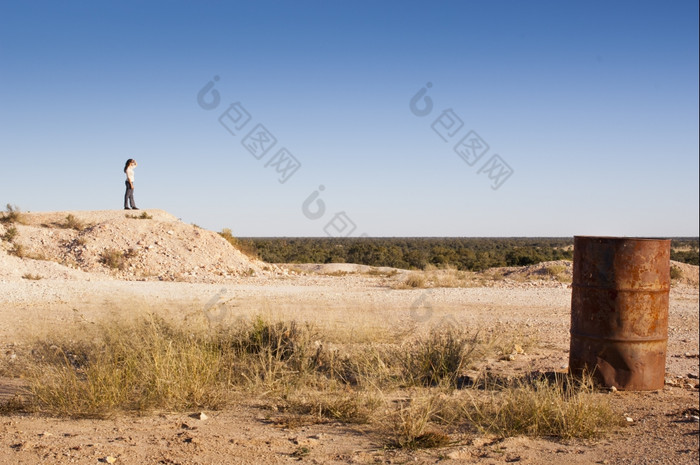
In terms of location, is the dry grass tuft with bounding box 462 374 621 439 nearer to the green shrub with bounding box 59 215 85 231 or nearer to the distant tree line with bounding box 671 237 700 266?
the green shrub with bounding box 59 215 85 231

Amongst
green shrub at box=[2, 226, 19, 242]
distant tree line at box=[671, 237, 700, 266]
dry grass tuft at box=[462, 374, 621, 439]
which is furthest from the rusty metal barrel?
distant tree line at box=[671, 237, 700, 266]

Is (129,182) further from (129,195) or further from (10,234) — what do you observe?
(10,234)

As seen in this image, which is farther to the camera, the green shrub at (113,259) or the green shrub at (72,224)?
the green shrub at (72,224)

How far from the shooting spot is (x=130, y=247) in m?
22.0

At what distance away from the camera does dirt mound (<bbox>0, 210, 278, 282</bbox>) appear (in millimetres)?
20484

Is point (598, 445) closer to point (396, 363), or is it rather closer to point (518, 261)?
point (396, 363)

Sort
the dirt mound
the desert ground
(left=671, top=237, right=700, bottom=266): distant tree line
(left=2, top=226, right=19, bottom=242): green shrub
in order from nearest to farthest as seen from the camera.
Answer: the desert ground, the dirt mound, (left=2, top=226, right=19, bottom=242): green shrub, (left=671, top=237, right=700, bottom=266): distant tree line

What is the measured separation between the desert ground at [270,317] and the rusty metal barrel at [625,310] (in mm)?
295

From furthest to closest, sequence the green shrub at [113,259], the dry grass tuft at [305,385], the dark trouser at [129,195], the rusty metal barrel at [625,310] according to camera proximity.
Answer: the dark trouser at [129,195], the green shrub at [113,259], the rusty metal barrel at [625,310], the dry grass tuft at [305,385]

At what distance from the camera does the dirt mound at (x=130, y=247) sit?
20484 millimetres

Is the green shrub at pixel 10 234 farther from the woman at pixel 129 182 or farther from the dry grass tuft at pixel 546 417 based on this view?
the dry grass tuft at pixel 546 417

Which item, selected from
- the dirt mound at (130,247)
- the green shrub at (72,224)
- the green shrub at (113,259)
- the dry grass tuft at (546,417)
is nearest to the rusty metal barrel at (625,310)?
the dry grass tuft at (546,417)

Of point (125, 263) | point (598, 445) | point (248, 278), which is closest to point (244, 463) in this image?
point (598, 445)

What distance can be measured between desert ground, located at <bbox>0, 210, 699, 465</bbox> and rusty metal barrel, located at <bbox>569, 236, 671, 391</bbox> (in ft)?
0.97
